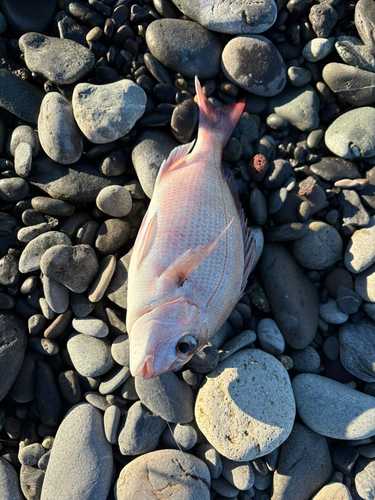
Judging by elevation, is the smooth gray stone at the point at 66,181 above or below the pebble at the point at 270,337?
above

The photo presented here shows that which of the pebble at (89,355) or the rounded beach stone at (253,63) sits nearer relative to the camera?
the pebble at (89,355)

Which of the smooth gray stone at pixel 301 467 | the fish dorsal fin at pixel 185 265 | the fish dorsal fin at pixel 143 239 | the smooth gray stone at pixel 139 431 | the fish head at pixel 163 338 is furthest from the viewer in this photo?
the smooth gray stone at pixel 301 467

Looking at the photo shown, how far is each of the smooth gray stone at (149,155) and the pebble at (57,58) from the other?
961mm

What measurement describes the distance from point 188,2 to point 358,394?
5009 millimetres

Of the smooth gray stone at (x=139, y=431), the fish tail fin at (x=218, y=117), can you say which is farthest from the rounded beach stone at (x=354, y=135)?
the smooth gray stone at (x=139, y=431)

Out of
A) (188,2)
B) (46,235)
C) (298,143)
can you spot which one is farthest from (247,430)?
(188,2)

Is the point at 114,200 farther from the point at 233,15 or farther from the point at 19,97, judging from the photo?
the point at 233,15

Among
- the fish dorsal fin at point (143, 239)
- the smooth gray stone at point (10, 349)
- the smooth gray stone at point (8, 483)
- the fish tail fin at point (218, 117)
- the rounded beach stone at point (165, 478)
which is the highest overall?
the fish tail fin at point (218, 117)

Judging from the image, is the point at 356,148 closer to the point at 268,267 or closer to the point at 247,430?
the point at 268,267

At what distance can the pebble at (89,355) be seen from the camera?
3.25m

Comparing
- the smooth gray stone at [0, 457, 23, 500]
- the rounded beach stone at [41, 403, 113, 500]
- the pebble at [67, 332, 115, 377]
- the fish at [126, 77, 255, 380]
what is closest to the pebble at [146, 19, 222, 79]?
the fish at [126, 77, 255, 380]

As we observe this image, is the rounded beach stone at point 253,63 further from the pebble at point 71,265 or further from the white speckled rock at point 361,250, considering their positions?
the pebble at point 71,265

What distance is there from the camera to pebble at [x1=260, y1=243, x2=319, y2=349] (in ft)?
11.7

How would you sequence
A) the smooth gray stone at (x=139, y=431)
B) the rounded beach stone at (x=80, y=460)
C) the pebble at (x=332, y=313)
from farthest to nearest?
the pebble at (x=332, y=313), the smooth gray stone at (x=139, y=431), the rounded beach stone at (x=80, y=460)
